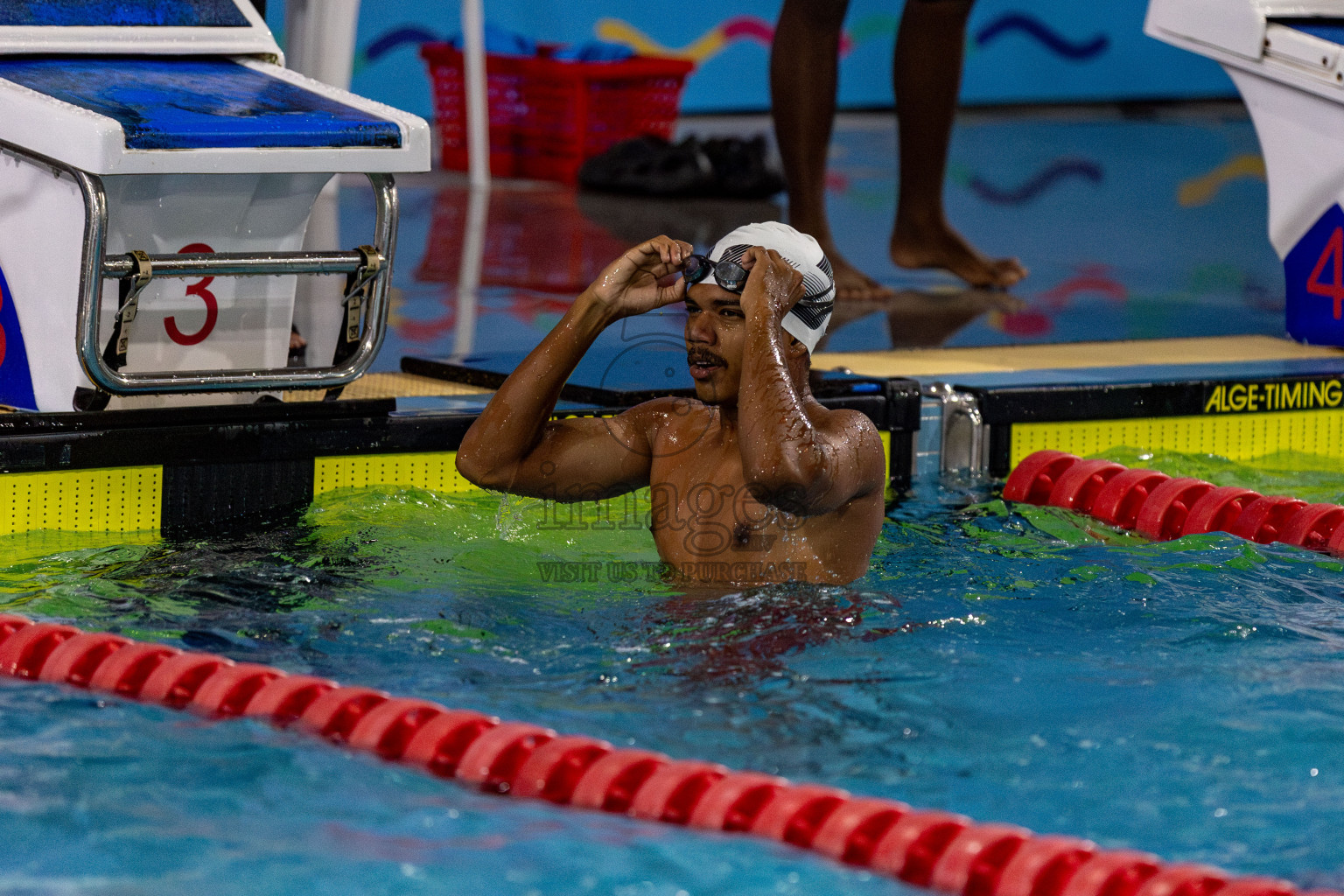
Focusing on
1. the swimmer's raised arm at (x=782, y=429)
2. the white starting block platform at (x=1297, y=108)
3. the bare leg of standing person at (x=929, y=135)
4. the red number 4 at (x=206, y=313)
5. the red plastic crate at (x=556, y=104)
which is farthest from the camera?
the red plastic crate at (x=556, y=104)

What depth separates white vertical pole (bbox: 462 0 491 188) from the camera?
29.9 feet

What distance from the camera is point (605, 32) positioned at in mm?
13250

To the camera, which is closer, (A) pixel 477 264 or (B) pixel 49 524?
(B) pixel 49 524

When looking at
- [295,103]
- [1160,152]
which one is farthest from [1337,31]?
[1160,152]

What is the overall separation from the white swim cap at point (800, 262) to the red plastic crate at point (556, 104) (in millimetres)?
7329

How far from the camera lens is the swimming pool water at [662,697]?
91.8 inches

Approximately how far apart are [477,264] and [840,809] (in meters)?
5.15

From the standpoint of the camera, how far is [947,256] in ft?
21.0

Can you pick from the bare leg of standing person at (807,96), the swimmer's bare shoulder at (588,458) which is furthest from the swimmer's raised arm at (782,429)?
the bare leg of standing person at (807,96)

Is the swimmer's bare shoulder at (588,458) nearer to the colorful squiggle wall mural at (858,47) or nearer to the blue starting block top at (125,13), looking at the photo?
the blue starting block top at (125,13)

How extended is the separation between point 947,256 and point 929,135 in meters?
0.51

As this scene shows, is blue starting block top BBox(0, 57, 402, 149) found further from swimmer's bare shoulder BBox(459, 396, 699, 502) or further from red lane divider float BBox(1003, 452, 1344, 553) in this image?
red lane divider float BBox(1003, 452, 1344, 553)

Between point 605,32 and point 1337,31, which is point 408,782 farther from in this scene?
point 605,32

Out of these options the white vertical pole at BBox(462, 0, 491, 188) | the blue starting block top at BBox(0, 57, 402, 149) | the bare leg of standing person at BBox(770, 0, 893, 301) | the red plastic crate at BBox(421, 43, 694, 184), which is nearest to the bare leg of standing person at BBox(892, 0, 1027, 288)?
the bare leg of standing person at BBox(770, 0, 893, 301)
